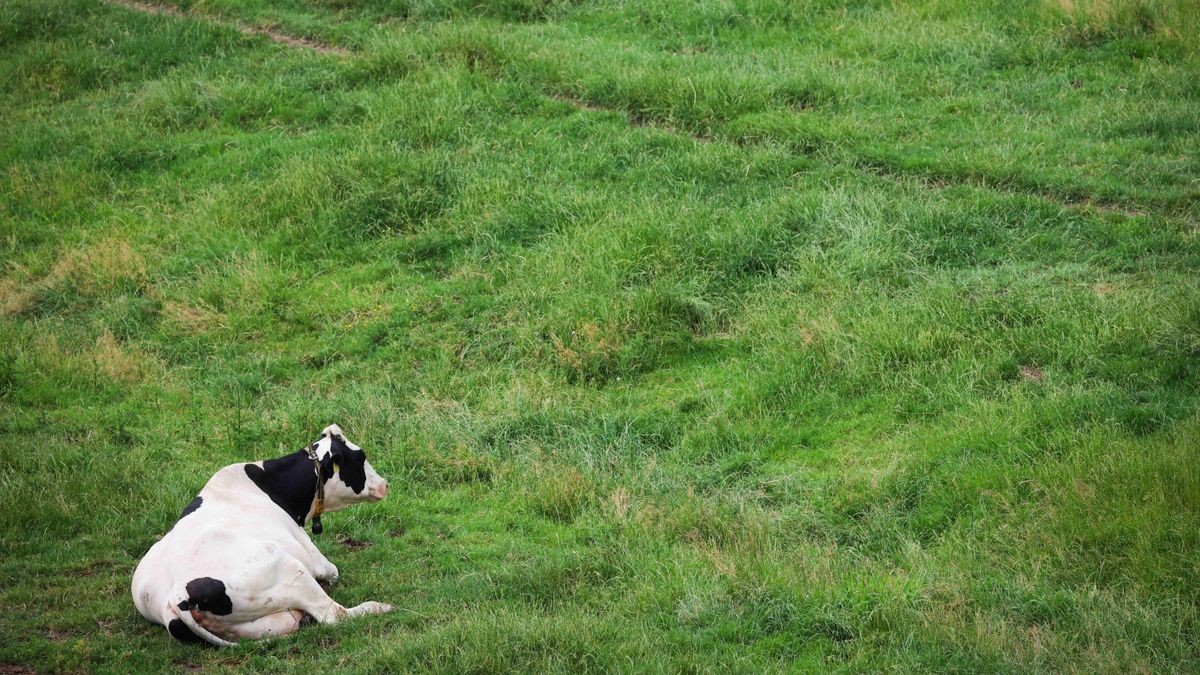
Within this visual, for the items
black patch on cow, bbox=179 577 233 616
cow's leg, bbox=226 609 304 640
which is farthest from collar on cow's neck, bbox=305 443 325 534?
black patch on cow, bbox=179 577 233 616

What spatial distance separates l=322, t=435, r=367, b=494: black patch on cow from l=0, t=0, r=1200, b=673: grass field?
53cm

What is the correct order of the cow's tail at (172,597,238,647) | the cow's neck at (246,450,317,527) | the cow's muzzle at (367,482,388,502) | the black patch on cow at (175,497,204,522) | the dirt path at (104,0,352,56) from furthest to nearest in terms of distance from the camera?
the dirt path at (104,0,352,56), the cow's muzzle at (367,482,388,502), the cow's neck at (246,450,317,527), the black patch on cow at (175,497,204,522), the cow's tail at (172,597,238,647)

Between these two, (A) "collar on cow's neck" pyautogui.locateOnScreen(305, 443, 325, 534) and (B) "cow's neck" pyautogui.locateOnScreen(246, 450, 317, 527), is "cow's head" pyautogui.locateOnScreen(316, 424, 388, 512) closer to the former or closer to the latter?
(A) "collar on cow's neck" pyautogui.locateOnScreen(305, 443, 325, 534)

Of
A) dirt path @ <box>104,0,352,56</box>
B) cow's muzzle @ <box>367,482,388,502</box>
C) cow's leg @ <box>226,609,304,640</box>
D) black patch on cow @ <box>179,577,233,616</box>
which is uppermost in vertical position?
dirt path @ <box>104,0,352,56</box>

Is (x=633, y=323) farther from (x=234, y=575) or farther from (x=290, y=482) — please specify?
(x=234, y=575)

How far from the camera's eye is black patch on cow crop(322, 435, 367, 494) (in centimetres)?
917

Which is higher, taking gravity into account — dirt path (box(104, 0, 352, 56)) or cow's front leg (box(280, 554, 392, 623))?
dirt path (box(104, 0, 352, 56))

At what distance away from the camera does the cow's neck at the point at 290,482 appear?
29.2 ft

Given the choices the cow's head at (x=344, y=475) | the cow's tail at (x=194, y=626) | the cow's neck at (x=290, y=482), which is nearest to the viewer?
the cow's tail at (x=194, y=626)

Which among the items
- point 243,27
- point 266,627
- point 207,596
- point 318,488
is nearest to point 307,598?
point 266,627

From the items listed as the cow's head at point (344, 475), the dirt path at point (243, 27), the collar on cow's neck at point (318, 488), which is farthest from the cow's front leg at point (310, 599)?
the dirt path at point (243, 27)

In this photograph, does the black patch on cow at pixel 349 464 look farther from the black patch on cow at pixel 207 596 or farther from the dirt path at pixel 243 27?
the dirt path at pixel 243 27

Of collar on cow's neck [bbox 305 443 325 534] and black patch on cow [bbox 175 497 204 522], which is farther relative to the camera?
collar on cow's neck [bbox 305 443 325 534]

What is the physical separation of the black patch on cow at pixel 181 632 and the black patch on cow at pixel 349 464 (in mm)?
1788
